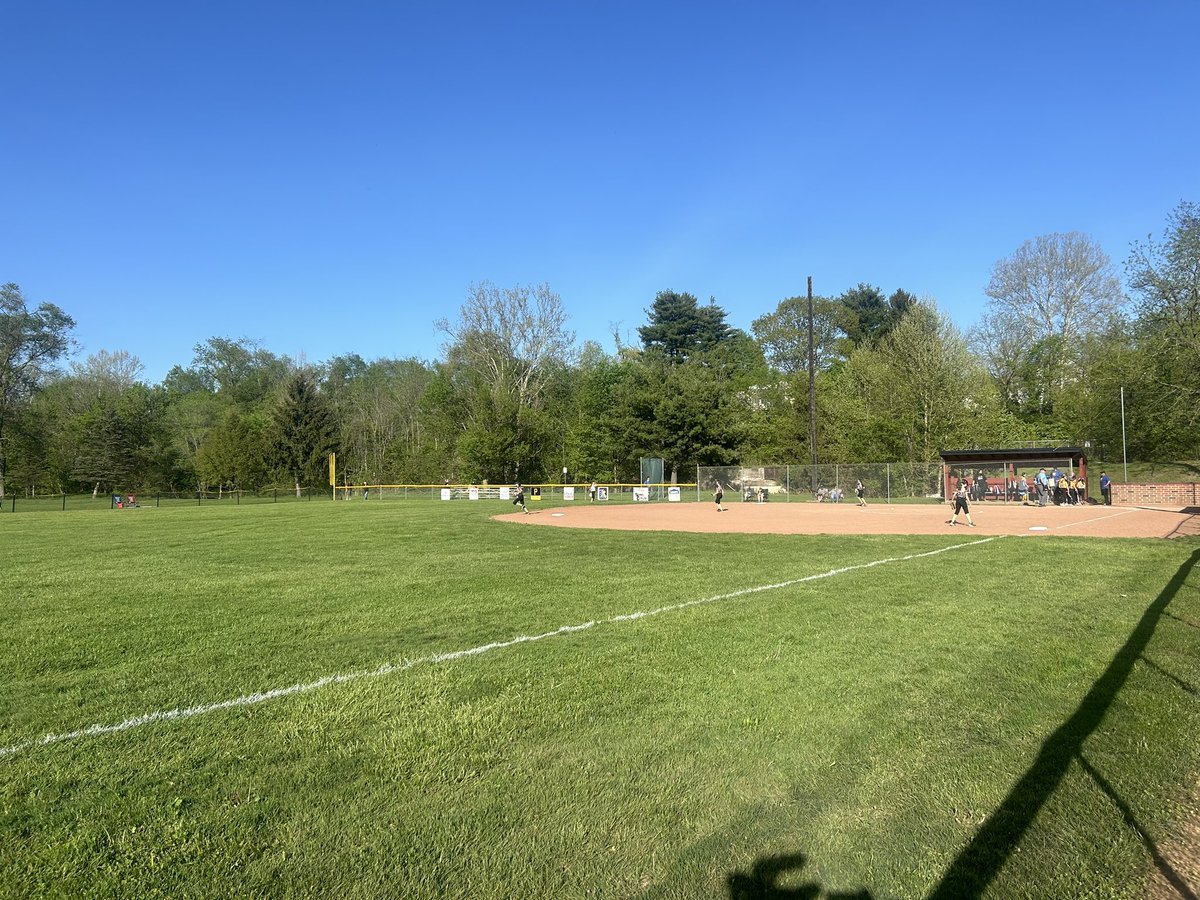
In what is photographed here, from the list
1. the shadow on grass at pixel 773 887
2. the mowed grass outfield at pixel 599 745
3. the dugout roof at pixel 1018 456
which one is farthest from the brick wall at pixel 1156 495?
the shadow on grass at pixel 773 887

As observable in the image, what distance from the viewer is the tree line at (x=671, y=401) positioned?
4650 cm

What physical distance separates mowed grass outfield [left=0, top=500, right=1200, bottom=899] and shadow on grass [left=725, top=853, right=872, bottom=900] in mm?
13

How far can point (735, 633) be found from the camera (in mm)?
7105

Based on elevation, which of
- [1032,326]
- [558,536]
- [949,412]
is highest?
[1032,326]

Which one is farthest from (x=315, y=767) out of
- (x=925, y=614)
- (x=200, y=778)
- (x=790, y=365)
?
(x=790, y=365)

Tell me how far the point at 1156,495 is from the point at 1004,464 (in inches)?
264

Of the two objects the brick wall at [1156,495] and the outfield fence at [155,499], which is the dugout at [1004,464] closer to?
the brick wall at [1156,495]

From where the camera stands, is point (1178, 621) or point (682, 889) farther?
point (1178, 621)

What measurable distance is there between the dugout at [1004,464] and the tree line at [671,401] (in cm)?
794

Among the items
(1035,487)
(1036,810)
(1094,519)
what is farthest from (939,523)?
(1036,810)

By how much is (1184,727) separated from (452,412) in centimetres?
6360

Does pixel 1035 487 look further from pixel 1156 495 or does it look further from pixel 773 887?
pixel 773 887

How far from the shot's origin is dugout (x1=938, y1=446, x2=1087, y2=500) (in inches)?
1390

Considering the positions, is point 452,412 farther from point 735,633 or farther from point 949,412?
point 735,633
